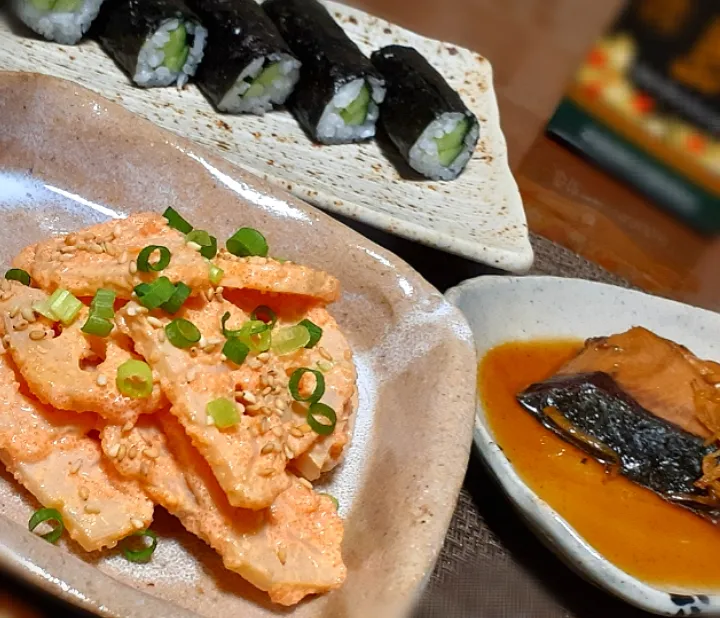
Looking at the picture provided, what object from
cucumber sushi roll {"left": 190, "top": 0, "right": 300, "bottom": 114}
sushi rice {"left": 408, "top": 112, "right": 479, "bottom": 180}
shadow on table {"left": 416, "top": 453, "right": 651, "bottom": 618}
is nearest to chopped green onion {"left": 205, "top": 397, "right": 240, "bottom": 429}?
shadow on table {"left": 416, "top": 453, "right": 651, "bottom": 618}

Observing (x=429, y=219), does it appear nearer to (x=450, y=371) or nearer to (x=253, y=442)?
(x=450, y=371)

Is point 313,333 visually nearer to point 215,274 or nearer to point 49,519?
point 215,274

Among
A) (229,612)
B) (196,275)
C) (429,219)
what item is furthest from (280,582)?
(429,219)

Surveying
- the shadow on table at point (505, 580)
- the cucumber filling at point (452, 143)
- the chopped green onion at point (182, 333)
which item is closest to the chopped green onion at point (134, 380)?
the chopped green onion at point (182, 333)

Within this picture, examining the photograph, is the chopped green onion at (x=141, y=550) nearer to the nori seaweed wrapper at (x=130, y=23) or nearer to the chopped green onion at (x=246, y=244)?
the chopped green onion at (x=246, y=244)

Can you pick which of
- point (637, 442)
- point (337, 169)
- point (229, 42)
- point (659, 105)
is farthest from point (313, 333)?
point (659, 105)

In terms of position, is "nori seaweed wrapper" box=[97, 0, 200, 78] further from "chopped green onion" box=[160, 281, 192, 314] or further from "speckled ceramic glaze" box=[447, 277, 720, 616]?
"chopped green onion" box=[160, 281, 192, 314]
